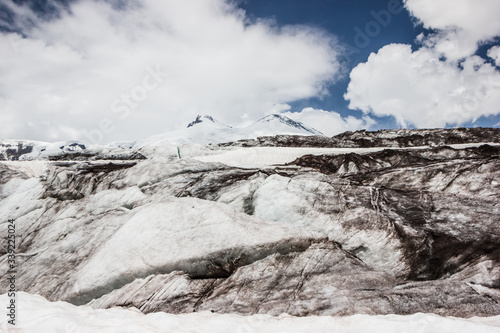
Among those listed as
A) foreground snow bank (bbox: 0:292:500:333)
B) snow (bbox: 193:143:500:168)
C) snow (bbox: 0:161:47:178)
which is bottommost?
foreground snow bank (bbox: 0:292:500:333)

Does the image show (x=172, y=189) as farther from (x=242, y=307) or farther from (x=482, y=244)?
(x=482, y=244)

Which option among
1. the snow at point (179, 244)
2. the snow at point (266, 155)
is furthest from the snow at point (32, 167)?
the snow at point (179, 244)

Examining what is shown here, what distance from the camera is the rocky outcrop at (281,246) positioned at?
7418 mm

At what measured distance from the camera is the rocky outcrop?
24.3ft

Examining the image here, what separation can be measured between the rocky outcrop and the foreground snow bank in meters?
0.59

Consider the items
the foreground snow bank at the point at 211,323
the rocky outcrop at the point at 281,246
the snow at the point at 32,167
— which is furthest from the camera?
the snow at the point at 32,167

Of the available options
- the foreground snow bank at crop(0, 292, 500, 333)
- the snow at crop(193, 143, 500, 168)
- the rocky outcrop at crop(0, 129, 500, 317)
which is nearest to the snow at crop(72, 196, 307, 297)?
the rocky outcrop at crop(0, 129, 500, 317)

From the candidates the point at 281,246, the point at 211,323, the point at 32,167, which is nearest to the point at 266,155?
the point at 281,246


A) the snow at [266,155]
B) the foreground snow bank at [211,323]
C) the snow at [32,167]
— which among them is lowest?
the foreground snow bank at [211,323]

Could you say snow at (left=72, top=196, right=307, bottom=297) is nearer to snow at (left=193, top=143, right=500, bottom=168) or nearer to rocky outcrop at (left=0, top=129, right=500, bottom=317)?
rocky outcrop at (left=0, top=129, right=500, bottom=317)

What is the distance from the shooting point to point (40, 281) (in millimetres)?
10547

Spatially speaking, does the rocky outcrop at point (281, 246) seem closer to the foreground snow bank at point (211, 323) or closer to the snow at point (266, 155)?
the foreground snow bank at point (211, 323)

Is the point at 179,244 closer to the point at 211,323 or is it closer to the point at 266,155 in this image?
the point at 211,323

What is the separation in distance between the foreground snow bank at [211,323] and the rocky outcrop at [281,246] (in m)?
0.59
